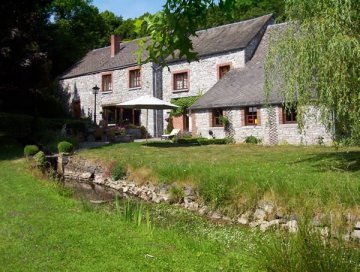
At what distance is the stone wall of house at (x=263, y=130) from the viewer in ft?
64.3

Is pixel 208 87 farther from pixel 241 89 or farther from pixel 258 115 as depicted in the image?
pixel 258 115

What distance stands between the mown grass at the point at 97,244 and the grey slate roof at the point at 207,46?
51.1ft

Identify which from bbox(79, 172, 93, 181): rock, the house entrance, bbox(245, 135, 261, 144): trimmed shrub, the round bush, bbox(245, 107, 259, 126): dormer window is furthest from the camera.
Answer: the house entrance

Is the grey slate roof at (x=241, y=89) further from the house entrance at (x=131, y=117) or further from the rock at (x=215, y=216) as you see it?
the rock at (x=215, y=216)

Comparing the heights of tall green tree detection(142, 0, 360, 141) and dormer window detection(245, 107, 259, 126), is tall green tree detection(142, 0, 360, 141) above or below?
above

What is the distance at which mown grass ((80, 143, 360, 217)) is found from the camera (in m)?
→ 8.52

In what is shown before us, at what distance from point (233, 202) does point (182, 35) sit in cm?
721

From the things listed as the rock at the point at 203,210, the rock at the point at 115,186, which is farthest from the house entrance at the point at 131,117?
the rock at the point at 203,210

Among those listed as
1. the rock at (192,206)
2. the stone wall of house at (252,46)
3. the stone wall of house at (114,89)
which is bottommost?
the rock at (192,206)

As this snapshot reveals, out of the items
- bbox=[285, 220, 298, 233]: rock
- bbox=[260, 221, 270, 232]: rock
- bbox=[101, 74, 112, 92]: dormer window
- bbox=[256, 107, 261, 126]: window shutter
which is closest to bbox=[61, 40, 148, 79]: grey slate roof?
bbox=[101, 74, 112, 92]: dormer window

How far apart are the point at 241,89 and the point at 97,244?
1810 centimetres

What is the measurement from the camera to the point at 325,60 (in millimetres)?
10727

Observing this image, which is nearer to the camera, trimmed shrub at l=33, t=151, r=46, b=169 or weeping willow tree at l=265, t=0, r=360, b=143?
weeping willow tree at l=265, t=0, r=360, b=143

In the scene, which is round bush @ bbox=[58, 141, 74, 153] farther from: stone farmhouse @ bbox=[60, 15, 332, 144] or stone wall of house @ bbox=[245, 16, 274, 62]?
stone wall of house @ bbox=[245, 16, 274, 62]
